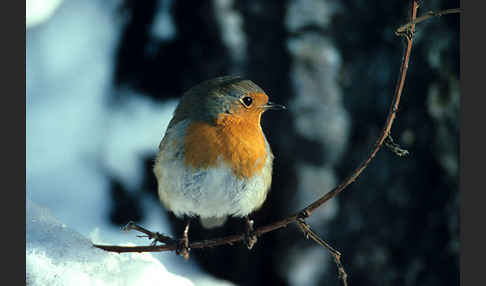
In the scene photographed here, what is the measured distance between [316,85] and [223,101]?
1.42 metres

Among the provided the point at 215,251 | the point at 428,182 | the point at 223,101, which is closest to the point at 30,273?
the point at 223,101

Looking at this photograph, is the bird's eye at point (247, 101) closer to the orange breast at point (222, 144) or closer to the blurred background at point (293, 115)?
the orange breast at point (222, 144)

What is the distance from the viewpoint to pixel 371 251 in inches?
104

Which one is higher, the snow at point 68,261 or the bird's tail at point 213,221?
the snow at point 68,261

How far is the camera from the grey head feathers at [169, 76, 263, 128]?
1.19 m

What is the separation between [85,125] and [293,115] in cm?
103

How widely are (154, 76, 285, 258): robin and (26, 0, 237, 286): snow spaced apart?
77 centimetres

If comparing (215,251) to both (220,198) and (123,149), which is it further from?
(220,198)

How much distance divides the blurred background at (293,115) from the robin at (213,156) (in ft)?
3.40

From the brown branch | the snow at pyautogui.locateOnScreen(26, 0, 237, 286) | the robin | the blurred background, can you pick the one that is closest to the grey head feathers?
the robin

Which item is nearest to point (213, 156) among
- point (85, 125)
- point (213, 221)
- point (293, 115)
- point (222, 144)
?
point (222, 144)

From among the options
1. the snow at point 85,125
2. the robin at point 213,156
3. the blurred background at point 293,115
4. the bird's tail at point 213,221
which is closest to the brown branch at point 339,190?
the robin at point 213,156

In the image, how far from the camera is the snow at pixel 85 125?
220 centimetres

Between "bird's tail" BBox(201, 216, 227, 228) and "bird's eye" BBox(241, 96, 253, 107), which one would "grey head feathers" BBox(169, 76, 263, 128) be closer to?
"bird's eye" BBox(241, 96, 253, 107)
